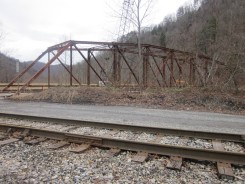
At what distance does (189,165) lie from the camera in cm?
488

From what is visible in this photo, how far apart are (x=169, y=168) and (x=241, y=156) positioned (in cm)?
143

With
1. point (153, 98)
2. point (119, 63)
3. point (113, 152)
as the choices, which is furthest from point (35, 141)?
point (119, 63)

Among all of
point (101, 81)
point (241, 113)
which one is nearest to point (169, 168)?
point (241, 113)

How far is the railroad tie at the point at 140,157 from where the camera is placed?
5.07 meters

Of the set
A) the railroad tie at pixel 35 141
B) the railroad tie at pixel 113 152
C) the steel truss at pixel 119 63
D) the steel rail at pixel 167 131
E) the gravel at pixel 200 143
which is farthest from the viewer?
the steel truss at pixel 119 63

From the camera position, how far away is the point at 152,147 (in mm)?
5570

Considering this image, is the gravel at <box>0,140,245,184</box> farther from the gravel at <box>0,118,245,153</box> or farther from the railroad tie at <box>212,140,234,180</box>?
the gravel at <box>0,118,245,153</box>

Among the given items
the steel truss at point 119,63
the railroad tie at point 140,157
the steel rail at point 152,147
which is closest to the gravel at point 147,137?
the steel rail at point 152,147

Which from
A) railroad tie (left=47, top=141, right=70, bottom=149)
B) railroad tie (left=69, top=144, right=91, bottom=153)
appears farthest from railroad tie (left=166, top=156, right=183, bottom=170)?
railroad tie (left=47, top=141, right=70, bottom=149)

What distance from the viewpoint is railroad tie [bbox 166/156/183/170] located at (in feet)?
15.2

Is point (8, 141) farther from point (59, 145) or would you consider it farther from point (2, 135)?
point (59, 145)

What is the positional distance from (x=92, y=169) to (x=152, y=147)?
153 cm

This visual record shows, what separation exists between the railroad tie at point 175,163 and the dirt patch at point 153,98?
877 centimetres

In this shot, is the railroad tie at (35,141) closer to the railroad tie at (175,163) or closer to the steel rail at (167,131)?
the steel rail at (167,131)
